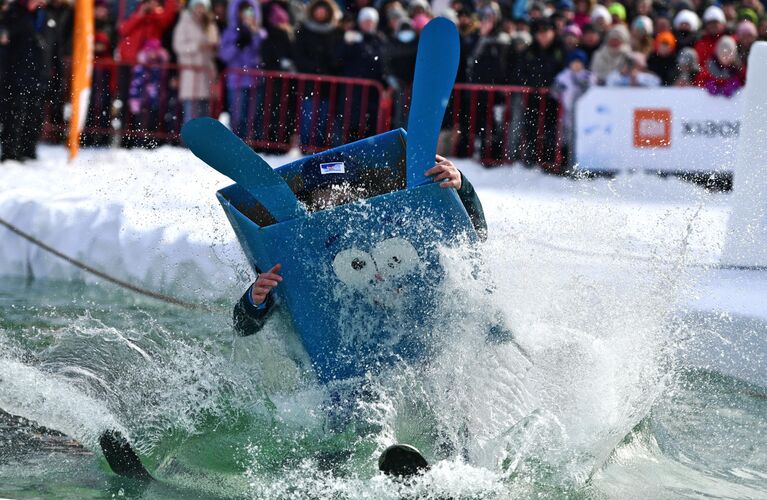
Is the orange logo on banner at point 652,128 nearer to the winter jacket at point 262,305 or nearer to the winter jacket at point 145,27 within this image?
the winter jacket at point 145,27

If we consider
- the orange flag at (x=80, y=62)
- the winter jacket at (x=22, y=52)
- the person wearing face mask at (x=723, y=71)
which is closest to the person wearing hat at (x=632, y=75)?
the person wearing face mask at (x=723, y=71)

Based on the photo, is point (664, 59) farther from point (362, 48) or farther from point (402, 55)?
point (362, 48)

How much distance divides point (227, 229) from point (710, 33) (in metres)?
5.57

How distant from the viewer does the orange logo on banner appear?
1026 cm

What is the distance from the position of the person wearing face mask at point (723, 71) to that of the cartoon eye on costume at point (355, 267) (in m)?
6.78

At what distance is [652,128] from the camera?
406 inches

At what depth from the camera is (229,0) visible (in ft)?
38.4

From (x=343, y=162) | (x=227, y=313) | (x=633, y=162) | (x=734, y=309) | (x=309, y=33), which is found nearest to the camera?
(x=343, y=162)

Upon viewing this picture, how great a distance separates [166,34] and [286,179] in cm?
773

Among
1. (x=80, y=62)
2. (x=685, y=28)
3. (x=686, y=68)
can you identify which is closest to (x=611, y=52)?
(x=686, y=68)

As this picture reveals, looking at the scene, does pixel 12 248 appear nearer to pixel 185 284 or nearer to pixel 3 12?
pixel 185 284

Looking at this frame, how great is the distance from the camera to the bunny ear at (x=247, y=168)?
4.20 metres

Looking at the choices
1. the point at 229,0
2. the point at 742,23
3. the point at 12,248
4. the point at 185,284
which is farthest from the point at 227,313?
the point at 742,23

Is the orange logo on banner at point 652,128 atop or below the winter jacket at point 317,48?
below
